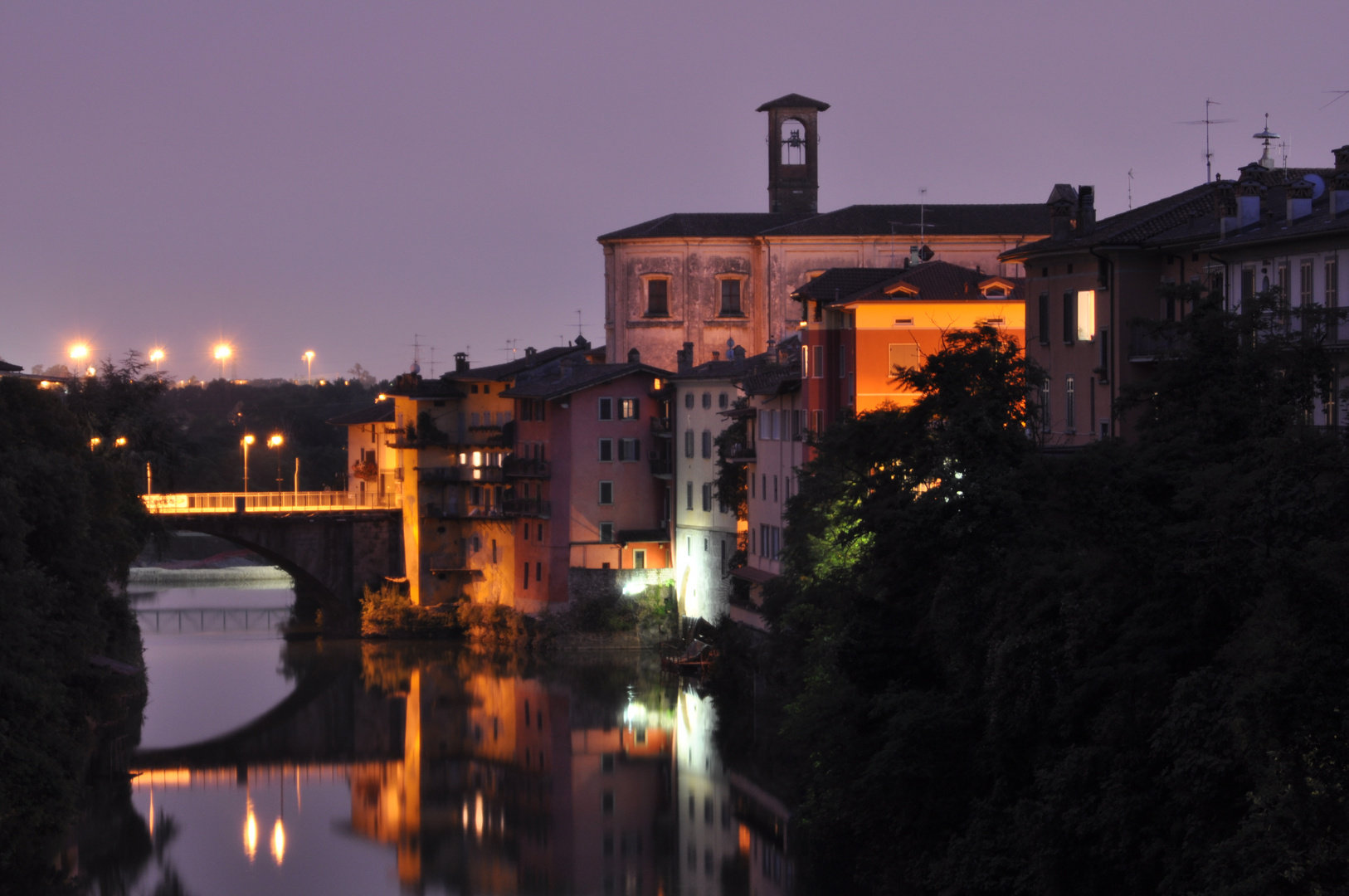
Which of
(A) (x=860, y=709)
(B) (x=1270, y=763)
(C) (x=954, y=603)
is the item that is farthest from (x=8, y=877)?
(B) (x=1270, y=763)

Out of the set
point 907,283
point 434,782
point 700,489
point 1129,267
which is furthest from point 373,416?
point 1129,267

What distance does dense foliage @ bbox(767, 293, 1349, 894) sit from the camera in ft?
61.4

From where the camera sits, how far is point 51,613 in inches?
1244

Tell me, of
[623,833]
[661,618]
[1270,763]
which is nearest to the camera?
[1270,763]

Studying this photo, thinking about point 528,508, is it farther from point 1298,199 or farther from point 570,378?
point 1298,199

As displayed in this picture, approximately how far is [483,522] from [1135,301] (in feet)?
120

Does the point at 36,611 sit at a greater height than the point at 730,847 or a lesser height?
greater

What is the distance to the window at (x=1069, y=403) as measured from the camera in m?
34.4

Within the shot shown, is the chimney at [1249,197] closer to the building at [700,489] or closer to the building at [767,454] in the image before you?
the building at [767,454]

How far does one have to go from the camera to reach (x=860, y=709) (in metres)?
28.4

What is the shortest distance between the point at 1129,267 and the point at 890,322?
10067 mm

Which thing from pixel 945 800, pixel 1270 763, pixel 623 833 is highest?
pixel 1270 763

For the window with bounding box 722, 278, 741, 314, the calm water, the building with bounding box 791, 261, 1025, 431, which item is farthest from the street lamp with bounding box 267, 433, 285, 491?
the building with bounding box 791, 261, 1025, 431

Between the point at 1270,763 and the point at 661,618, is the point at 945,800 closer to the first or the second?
the point at 1270,763
